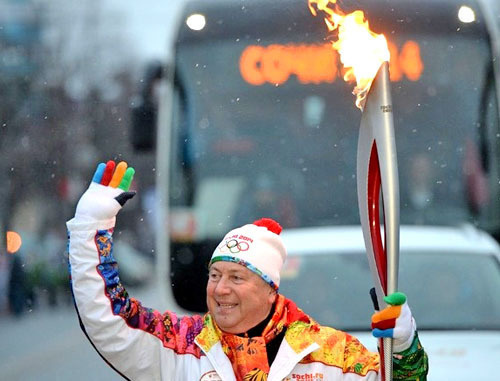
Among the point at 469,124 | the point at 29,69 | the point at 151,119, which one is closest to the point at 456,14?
the point at 469,124

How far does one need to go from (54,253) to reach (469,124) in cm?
817

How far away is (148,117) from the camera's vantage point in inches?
286

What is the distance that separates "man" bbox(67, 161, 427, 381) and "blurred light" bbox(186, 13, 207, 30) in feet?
13.1

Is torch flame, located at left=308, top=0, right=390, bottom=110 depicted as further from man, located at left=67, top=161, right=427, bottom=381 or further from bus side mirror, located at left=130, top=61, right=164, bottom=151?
bus side mirror, located at left=130, top=61, right=164, bottom=151

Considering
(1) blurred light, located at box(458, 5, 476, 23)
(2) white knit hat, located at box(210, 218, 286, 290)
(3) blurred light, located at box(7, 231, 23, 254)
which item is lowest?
(3) blurred light, located at box(7, 231, 23, 254)

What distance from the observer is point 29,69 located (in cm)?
858

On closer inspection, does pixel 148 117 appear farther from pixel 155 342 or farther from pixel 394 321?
pixel 394 321

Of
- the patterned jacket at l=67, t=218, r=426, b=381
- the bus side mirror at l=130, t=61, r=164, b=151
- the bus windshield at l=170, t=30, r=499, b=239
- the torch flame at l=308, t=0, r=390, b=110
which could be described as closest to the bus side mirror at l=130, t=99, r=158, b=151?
the bus side mirror at l=130, t=61, r=164, b=151

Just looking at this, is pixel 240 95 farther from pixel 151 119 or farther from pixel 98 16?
pixel 98 16

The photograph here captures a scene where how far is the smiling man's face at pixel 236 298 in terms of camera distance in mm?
2857

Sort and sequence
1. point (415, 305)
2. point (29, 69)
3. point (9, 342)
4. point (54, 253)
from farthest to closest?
1. point (54, 253)
2. point (9, 342)
3. point (29, 69)
4. point (415, 305)

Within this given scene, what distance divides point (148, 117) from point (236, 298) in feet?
14.7

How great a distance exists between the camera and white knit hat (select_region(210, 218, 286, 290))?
292cm

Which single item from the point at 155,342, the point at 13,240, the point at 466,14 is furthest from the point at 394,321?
the point at 13,240
